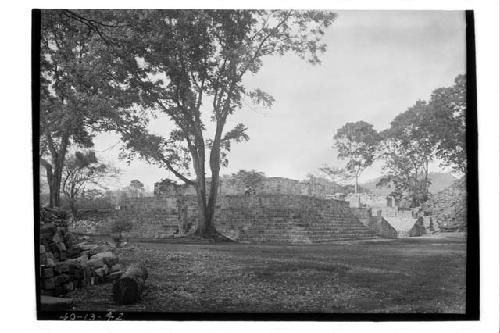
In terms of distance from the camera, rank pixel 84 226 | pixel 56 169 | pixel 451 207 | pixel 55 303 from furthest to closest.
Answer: pixel 84 226 < pixel 56 169 < pixel 451 207 < pixel 55 303

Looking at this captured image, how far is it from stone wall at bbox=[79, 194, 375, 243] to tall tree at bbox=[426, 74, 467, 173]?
1497 millimetres

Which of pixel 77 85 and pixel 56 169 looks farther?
pixel 77 85

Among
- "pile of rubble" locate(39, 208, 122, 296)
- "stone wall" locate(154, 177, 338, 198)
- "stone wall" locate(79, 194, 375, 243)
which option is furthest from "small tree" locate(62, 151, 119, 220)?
"stone wall" locate(154, 177, 338, 198)

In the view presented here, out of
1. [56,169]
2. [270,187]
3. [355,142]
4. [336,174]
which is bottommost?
[270,187]

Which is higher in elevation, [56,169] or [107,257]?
[56,169]

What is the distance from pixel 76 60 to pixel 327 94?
140 inches

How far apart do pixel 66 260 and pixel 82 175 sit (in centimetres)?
118

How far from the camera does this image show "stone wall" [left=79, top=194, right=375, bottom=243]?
695cm

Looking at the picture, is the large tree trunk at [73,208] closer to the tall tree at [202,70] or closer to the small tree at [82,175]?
the small tree at [82,175]

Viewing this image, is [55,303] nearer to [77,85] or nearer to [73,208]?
[73,208]

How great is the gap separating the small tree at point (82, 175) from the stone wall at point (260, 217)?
531 millimetres

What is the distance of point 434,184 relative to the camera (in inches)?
268

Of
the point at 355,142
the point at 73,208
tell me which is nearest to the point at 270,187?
the point at 355,142
